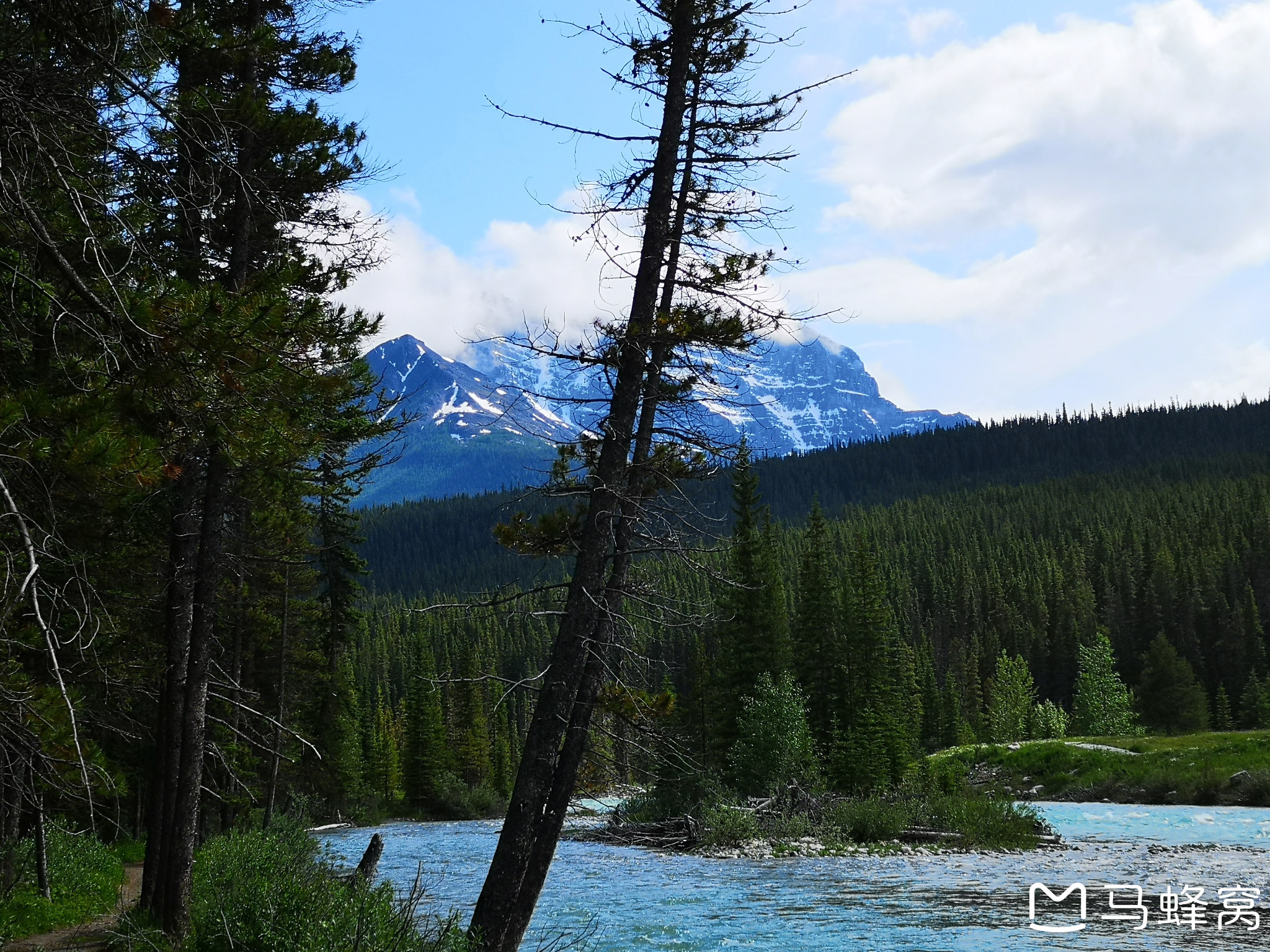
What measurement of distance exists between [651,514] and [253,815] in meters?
28.6

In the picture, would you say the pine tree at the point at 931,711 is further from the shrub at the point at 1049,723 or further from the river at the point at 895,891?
the river at the point at 895,891

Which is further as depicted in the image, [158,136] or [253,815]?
[253,815]

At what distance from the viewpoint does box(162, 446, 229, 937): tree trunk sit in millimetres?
11648

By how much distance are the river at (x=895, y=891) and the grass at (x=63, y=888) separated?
644cm

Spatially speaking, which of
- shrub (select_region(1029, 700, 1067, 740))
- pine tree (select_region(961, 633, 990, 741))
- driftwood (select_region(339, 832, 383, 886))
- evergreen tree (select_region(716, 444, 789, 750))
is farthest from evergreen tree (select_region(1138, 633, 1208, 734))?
driftwood (select_region(339, 832, 383, 886))

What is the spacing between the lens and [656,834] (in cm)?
3519

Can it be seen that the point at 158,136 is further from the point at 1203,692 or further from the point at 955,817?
the point at 1203,692

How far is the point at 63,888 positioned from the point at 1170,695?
75.9 meters

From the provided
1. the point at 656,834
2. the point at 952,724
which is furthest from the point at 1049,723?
the point at 656,834

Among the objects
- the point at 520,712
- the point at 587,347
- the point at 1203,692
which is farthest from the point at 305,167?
the point at 520,712

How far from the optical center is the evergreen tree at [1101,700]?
2729 inches

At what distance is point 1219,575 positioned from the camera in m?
90.2

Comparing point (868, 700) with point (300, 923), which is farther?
point (868, 700)

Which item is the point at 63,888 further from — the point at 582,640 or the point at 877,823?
the point at 877,823
